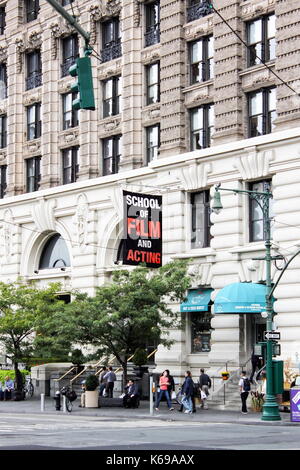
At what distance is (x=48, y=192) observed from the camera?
56250mm

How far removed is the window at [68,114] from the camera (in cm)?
5634

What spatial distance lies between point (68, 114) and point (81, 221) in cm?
704

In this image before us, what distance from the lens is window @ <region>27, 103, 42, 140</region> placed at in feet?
193

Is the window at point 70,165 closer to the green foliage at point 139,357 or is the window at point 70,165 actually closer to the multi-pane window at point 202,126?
the multi-pane window at point 202,126

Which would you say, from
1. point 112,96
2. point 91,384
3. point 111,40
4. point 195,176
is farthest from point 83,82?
point 111,40

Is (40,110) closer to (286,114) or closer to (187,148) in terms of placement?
(187,148)

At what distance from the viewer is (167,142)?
4922 centimetres

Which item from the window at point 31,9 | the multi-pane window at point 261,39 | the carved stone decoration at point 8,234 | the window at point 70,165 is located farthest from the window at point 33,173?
the multi-pane window at point 261,39

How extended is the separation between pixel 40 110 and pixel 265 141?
19505mm

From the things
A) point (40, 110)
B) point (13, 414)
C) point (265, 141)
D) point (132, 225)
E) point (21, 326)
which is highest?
point (40, 110)

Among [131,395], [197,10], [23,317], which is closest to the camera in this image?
[131,395]

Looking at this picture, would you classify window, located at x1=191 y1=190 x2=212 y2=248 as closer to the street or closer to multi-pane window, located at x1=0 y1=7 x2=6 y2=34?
the street

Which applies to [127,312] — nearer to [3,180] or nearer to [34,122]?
[34,122]
